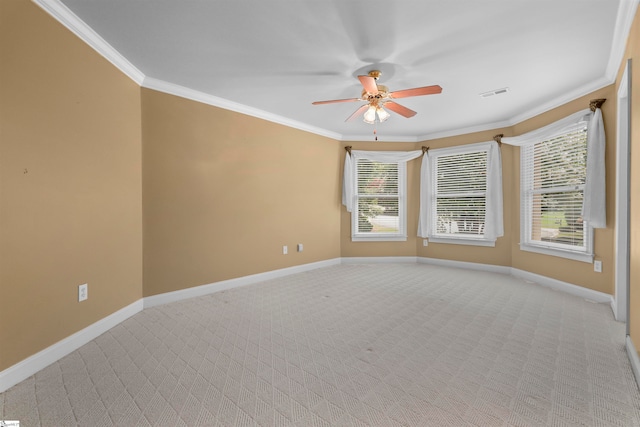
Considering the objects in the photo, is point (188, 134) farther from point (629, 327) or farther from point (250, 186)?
point (629, 327)

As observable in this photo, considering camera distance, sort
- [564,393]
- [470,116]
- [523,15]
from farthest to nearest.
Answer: [470,116], [523,15], [564,393]

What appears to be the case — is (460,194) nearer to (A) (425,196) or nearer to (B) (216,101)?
(A) (425,196)

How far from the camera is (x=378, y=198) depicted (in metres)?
5.63

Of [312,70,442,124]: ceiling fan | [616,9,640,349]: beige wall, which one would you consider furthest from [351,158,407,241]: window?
[616,9,640,349]: beige wall

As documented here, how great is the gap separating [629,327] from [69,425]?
3.69 metres

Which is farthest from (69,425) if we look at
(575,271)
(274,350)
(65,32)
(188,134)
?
(575,271)

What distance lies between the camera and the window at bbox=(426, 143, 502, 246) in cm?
489

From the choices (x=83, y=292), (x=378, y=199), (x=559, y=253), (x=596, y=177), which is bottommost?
(x=83, y=292)

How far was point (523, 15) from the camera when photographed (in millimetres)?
2061

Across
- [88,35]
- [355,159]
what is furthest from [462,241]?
[88,35]

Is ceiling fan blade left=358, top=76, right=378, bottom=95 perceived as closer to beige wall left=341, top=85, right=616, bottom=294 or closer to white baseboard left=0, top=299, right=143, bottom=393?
beige wall left=341, top=85, right=616, bottom=294

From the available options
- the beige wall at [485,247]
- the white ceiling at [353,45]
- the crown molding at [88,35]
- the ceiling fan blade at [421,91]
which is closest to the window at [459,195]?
the beige wall at [485,247]

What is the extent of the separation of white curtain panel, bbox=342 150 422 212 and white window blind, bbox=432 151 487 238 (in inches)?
22.3

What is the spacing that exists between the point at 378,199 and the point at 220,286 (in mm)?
3377
